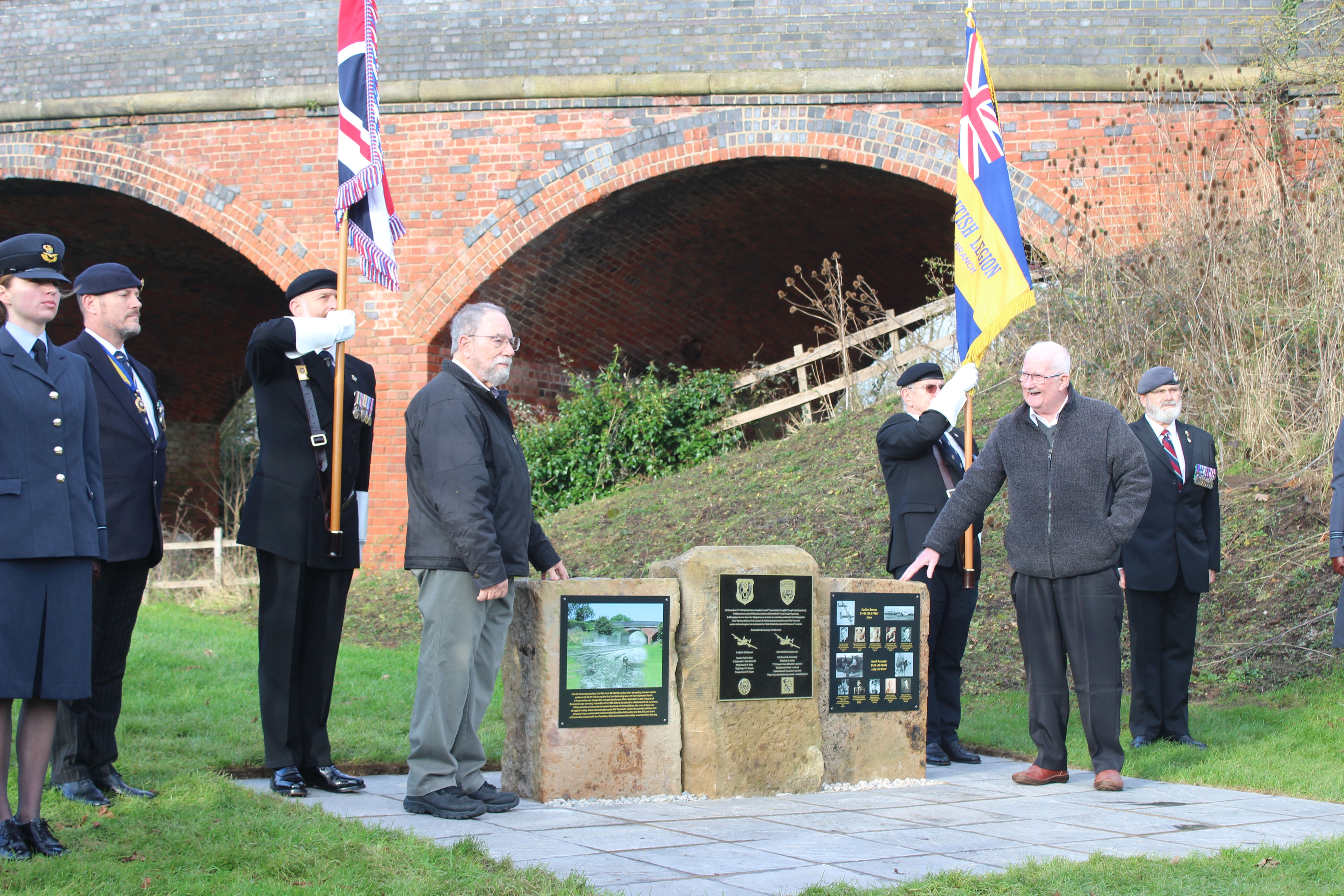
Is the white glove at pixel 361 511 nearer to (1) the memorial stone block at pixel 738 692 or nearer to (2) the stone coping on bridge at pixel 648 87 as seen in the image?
(1) the memorial stone block at pixel 738 692

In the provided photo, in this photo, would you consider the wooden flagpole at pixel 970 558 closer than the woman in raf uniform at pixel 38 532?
No

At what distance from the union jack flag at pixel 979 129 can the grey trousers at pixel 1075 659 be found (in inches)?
115

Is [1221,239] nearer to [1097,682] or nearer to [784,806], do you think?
[1097,682]

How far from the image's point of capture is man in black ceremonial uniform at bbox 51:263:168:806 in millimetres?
4723

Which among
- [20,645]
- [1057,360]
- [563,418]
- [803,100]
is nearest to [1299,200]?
[803,100]

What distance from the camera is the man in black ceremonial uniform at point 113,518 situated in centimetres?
472

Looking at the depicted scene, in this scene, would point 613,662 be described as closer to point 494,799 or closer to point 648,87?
point 494,799

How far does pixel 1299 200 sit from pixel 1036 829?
8.06 metres

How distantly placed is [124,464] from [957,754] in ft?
13.3

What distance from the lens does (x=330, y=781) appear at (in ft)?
16.6

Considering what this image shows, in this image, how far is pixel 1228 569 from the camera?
847 centimetres

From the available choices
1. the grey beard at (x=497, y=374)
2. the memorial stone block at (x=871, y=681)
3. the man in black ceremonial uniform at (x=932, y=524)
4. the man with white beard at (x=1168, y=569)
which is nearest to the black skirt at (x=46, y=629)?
the grey beard at (x=497, y=374)

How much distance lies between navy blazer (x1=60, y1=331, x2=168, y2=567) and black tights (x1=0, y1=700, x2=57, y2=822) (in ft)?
2.96

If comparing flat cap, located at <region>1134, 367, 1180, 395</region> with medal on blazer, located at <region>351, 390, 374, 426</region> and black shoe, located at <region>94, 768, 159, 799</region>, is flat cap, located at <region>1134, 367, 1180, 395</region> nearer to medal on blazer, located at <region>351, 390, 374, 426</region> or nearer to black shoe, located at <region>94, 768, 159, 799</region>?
medal on blazer, located at <region>351, 390, 374, 426</region>
